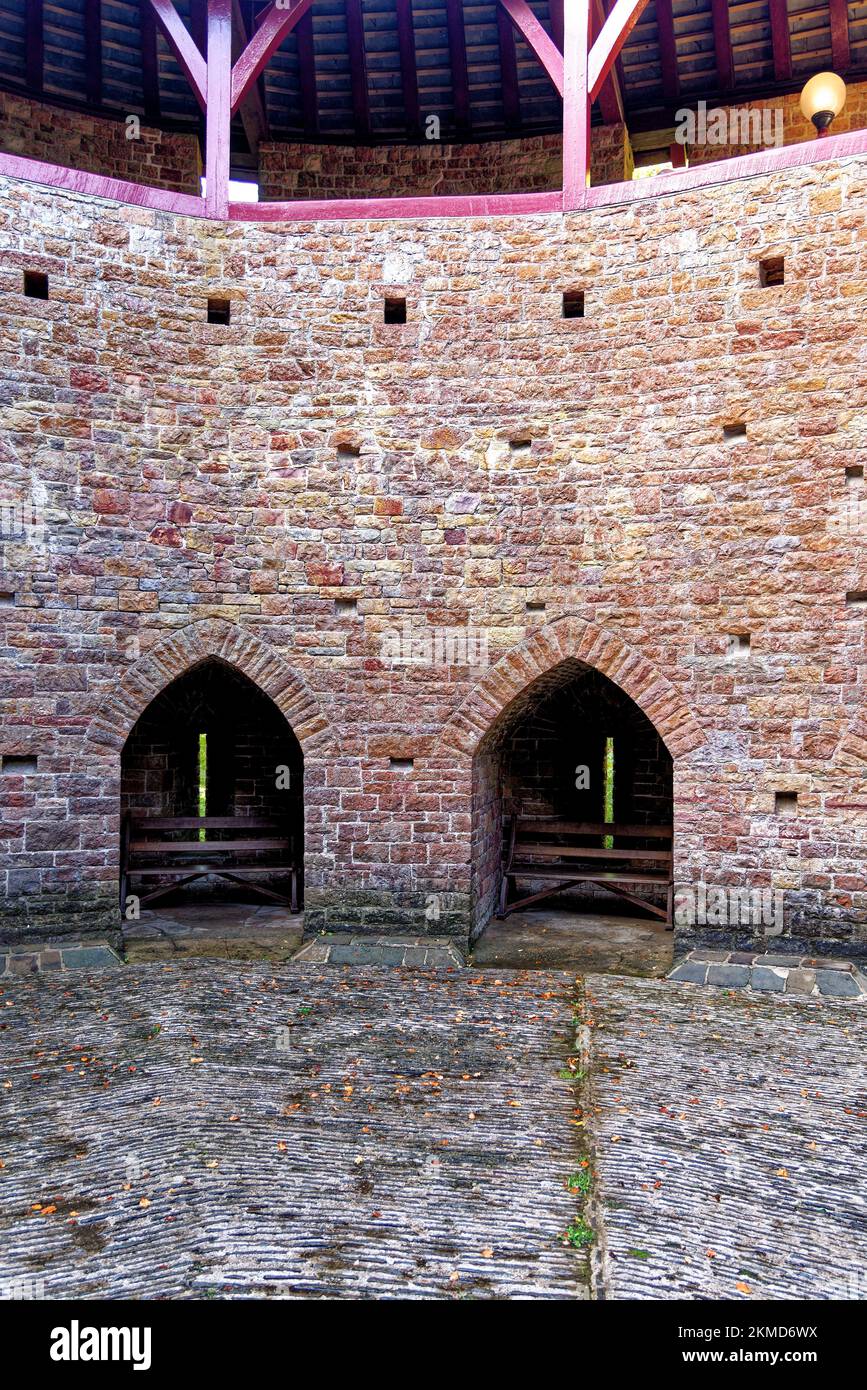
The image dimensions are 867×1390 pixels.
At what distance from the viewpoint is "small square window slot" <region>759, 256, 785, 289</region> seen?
7.68 metres

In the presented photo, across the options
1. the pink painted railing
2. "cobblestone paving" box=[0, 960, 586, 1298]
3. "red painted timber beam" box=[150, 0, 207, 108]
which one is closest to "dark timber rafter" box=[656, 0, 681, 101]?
the pink painted railing

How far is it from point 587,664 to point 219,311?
4.59 metres

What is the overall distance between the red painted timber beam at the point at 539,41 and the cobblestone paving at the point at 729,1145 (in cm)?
782

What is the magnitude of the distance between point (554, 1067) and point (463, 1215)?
1749mm

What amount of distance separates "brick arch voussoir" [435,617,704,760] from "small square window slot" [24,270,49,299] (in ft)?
16.4

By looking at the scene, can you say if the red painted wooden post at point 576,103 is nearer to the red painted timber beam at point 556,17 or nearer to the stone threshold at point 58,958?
the red painted timber beam at point 556,17

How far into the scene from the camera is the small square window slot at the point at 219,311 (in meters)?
8.56

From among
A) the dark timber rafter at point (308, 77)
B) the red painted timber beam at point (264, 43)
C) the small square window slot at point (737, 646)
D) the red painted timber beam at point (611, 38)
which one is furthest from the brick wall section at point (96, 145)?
the small square window slot at point (737, 646)

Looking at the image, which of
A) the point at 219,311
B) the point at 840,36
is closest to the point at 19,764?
the point at 219,311

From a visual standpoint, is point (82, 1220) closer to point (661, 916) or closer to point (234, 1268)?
point (234, 1268)

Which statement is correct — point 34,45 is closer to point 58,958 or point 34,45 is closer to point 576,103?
point 576,103

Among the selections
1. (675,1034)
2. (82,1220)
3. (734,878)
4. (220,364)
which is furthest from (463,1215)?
(220,364)

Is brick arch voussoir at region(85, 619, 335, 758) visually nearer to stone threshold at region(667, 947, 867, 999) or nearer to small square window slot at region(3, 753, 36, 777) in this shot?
small square window slot at region(3, 753, 36, 777)

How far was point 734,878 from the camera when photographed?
7746 mm
